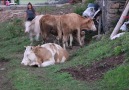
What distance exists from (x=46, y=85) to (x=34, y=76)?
1109 millimetres

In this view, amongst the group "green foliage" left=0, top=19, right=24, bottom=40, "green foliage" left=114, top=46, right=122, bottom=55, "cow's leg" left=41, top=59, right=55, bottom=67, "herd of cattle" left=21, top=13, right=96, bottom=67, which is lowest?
"green foliage" left=0, top=19, right=24, bottom=40

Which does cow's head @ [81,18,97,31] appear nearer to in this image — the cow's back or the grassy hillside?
the grassy hillside

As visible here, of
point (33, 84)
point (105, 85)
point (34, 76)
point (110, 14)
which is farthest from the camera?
point (110, 14)

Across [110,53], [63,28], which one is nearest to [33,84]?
[110,53]

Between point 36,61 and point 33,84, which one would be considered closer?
point 33,84

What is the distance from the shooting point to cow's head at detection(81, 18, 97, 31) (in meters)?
17.2

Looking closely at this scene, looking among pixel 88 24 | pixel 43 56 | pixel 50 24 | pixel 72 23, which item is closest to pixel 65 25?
pixel 72 23

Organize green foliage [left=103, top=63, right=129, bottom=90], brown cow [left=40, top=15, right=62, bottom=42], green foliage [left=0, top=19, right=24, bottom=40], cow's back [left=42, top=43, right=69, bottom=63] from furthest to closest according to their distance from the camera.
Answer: green foliage [left=0, top=19, right=24, bottom=40] → brown cow [left=40, top=15, right=62, bottom=42] → cow's back [left=42, top=43, right=69, bottom=63] → green foliage [left=103, top=63, right=129, bottom=90]

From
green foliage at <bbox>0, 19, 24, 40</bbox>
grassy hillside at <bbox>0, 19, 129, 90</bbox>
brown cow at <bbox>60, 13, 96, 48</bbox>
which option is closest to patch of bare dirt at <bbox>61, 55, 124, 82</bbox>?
grassy hillside at <bbox>0, 19, 129, 90</bbox>

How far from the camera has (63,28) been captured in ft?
55.4

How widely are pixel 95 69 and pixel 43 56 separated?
8.67 feet

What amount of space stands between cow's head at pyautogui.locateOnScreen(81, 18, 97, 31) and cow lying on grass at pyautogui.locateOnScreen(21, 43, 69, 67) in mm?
3368

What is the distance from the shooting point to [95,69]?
11.2 metres

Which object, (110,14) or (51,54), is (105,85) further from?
(110,14)
